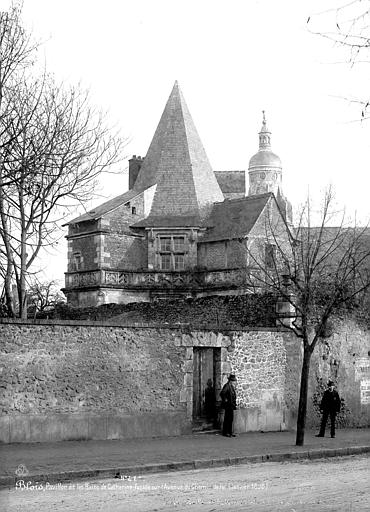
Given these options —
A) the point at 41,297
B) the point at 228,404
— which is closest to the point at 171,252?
the point at 41,297

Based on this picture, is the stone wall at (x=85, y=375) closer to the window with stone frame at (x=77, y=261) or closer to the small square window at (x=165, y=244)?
the window with stone frame at (x=77, y=261)

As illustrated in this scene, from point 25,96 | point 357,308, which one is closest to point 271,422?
point 357,308

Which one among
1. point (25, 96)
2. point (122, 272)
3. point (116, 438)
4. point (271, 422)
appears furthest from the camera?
point (122, 272)

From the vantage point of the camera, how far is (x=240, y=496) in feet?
40.0

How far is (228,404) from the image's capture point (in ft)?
71.8

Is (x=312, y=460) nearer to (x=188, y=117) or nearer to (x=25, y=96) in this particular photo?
(x=25, y=96)

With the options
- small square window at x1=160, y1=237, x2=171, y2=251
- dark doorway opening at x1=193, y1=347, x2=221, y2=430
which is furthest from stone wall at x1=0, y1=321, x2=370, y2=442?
small square window at x1=160, y1=237, x2=171, y2=251

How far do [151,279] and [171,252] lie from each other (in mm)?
1962

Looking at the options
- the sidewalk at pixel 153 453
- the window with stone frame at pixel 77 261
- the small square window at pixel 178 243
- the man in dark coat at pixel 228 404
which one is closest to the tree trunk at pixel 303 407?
the sidewalk at pixel 153 453

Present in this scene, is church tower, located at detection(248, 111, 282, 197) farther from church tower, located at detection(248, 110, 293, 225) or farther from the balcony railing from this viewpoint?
the balcony railing

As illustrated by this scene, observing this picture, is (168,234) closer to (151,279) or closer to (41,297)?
(151,279)

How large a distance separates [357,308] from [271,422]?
506 cm

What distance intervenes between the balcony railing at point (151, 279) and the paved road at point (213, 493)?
3382 centimetres

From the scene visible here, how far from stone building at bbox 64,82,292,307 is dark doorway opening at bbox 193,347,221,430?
73.3 feet
